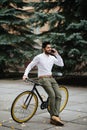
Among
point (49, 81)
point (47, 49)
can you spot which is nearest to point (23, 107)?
point (49, 81)

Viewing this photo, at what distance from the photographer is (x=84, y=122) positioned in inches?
354

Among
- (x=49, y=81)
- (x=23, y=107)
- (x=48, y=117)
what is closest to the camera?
(x=49, y=81)

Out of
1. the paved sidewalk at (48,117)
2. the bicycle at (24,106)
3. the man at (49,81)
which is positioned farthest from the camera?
the bicycle at (24,106)

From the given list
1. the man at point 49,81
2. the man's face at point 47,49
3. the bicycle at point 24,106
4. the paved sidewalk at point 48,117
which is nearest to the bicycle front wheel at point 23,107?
the bicycle at point 24,106

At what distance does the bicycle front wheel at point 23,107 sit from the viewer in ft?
29.1

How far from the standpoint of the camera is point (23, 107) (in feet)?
29.6

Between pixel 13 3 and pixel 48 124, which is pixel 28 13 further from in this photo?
pixel 48 124

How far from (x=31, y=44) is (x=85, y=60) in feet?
20.4

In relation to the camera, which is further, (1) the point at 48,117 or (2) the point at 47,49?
(1) the point at 48,117

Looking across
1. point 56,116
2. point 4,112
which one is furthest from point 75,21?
point 56,116

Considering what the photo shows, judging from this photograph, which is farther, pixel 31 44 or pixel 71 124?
pixel 31 44

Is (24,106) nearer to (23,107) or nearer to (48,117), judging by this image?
(23,107)

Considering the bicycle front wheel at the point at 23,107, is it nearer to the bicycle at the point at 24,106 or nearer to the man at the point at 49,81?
the bicycle at the point at 24,106

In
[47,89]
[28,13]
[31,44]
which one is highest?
[47,89]
